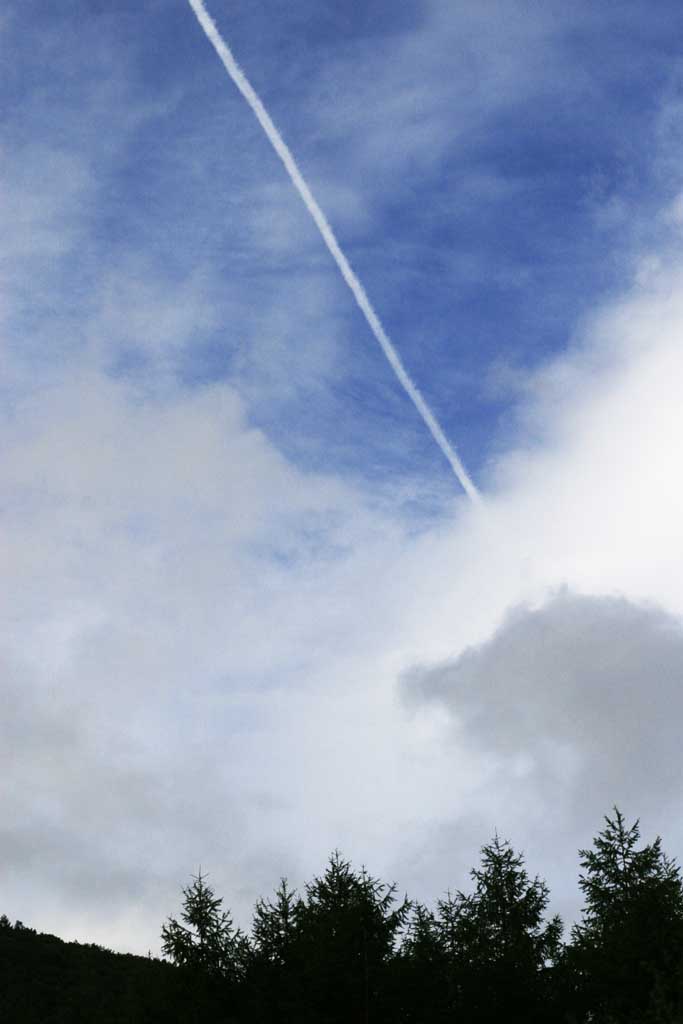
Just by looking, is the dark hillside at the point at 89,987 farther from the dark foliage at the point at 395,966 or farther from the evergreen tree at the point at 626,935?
the evergreen tree at the point at 626,935

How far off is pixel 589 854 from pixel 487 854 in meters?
9.33

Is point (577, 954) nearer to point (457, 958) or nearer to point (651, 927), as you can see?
point (651, 927)

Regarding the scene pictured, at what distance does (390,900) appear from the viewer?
43344 mm

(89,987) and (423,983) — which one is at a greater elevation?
(89,987)

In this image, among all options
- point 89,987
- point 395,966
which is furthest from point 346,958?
point 89,987

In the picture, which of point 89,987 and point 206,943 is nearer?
point 206,943

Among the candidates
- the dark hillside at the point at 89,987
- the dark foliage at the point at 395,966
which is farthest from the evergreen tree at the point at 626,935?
the dark hillside at the point at 89,987

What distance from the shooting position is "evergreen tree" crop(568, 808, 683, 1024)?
37094mm

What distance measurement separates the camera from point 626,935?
124ft

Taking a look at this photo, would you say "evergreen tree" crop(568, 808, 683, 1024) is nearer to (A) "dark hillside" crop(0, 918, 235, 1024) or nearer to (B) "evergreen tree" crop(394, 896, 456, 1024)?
(B) "evergreen tree" crop(394, 896, 456, 1024)

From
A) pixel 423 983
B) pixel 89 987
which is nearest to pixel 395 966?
pixel 423 983

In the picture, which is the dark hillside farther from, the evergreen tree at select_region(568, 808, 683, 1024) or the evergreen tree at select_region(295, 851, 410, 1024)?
the evergreen tree at select_region(568, 808, 683, 1024)

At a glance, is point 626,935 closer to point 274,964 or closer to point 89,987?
point 274,964

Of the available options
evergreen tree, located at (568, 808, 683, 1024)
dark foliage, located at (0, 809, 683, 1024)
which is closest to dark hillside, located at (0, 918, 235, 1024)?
dark foliage, located at (0, 809, 683, 1024)
